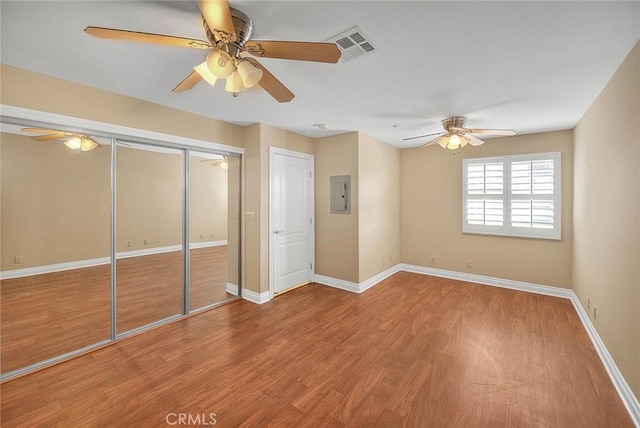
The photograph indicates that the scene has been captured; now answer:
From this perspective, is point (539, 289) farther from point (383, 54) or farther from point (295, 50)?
point (295, 50)

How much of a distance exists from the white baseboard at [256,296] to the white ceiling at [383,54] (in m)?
2.55

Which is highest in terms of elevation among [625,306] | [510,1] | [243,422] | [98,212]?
[510,1]

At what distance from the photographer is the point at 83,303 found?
280cm

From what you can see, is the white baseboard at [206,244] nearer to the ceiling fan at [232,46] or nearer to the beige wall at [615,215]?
the ceiling fan at [232,46]

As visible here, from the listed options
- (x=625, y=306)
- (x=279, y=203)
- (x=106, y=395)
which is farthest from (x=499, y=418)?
(x=279, y=203)

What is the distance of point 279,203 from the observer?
4227 mm

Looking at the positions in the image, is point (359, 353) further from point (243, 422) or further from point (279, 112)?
point (279, 112)

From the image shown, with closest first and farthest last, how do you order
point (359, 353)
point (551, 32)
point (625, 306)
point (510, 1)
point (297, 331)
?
point (510, 1)
point (551, 32)
point (625, 306)
point (359, 353)
point (297, 331)

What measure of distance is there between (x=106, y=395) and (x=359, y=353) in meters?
2.13

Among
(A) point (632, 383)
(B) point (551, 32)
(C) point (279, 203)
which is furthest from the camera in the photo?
(C) point (279, 203)

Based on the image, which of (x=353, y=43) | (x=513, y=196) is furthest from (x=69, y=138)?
(x=513, y=196)

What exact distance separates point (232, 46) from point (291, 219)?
305 centimetres

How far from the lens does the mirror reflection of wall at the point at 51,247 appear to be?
7.61ft

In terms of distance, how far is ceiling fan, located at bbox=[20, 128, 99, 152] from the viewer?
2400 mm
